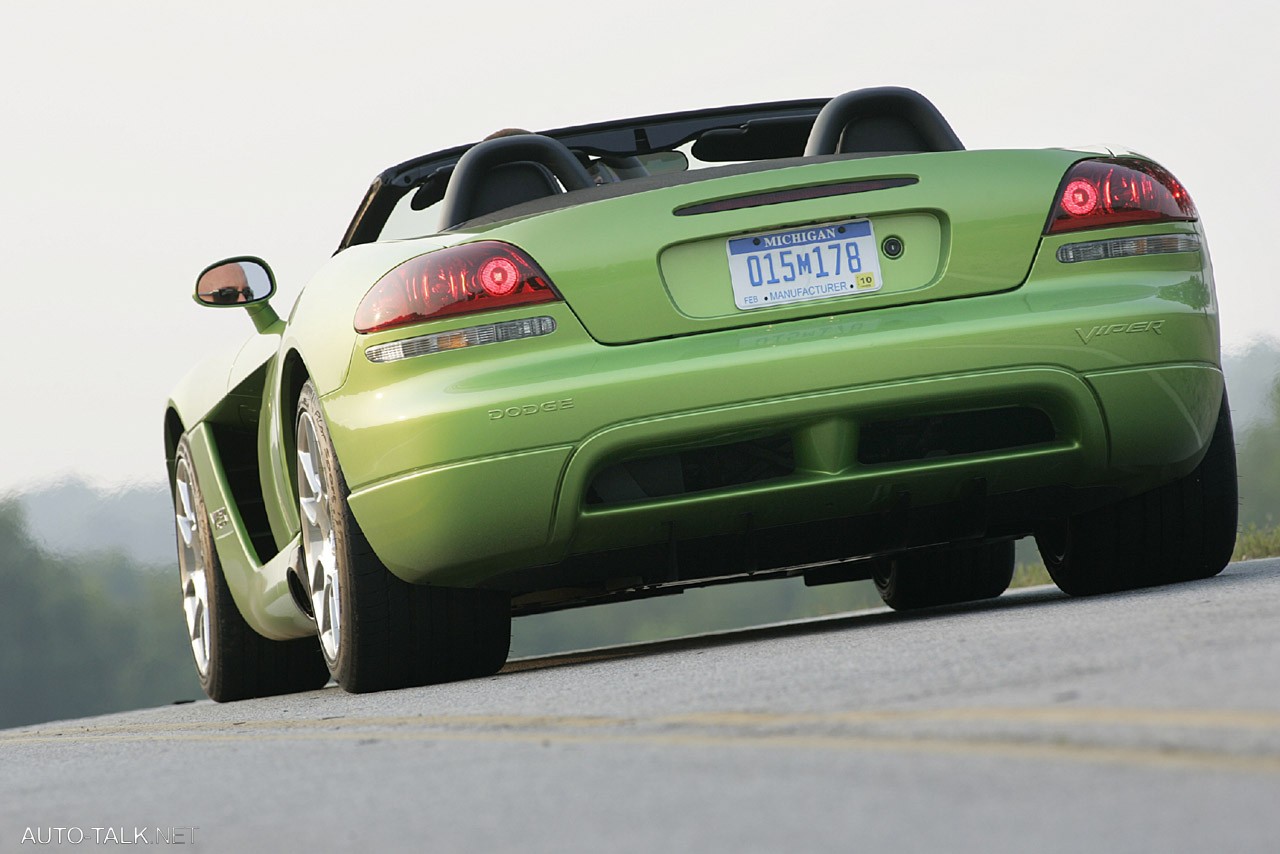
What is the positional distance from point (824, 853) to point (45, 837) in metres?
1.38

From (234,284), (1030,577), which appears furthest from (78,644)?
(234,284)

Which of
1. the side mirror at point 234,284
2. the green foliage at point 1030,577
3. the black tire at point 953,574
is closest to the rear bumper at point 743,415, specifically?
the side mirror at point 234,284

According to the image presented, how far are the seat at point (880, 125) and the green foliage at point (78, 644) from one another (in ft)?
247

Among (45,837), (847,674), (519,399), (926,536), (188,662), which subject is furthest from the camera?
(188,662)

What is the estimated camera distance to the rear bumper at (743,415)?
4.42 metres

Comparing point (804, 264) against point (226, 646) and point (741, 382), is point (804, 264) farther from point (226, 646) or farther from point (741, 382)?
point (226, 646)

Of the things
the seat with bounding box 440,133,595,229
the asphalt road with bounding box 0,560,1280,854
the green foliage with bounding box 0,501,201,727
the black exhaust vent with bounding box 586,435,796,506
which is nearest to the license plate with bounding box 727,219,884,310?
the black exhaust vent with bounding box 586,435,796,506

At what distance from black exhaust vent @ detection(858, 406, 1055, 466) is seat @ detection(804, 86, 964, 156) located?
913mm

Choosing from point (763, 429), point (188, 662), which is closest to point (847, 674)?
point (763, 429)

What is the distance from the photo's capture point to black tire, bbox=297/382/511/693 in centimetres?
478

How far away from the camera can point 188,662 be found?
273 ft

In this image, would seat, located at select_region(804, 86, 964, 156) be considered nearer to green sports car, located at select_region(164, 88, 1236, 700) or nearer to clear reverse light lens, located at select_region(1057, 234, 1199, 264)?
green sports car, located at select_region(164, 88, 1236, 700)

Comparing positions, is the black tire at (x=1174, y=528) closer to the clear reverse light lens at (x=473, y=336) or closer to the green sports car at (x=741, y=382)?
the green sports car at (x=741, y=382)

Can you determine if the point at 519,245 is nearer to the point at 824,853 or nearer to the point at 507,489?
the point at 507,489
